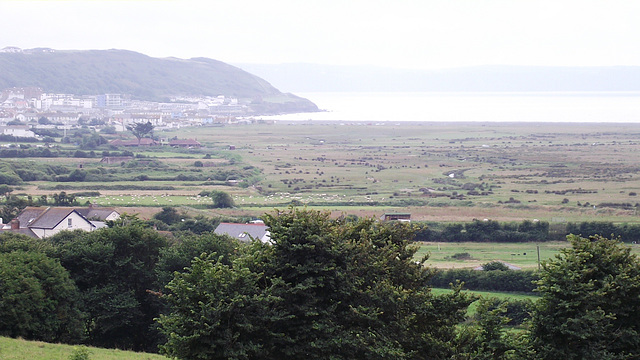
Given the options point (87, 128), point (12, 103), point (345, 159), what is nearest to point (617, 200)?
point (345, 159)

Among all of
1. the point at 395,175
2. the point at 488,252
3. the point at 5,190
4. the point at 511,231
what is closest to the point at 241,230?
the point at 488,252

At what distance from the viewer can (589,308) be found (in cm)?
1342

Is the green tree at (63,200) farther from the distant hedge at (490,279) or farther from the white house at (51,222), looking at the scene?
the distant hedge at (490,279)

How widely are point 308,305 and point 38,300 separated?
8.77 m

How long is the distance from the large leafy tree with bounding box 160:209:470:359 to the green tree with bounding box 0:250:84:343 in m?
6.42

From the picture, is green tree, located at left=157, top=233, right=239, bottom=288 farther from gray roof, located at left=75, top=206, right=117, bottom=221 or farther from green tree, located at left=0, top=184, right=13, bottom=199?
green tree, located at left=0, top=184, right=13, bottom=199

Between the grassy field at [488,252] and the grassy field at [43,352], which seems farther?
the grassy field at [488,252]

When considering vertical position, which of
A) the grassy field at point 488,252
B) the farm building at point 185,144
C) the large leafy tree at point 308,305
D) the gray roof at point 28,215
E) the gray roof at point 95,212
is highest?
the large leafy tree at point 308,305

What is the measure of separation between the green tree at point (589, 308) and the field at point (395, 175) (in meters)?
32.0

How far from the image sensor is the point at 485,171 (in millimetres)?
74188

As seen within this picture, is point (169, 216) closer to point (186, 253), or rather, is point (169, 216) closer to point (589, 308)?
point (186, 253)

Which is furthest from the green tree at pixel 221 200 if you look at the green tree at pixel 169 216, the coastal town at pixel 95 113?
the coastal town at pixel 95 113

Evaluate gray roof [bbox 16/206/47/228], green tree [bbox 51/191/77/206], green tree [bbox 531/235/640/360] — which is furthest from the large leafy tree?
green tree [bbox 51/191/77/206]

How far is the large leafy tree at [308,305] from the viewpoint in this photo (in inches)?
520
